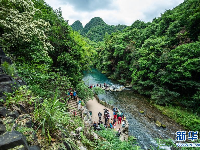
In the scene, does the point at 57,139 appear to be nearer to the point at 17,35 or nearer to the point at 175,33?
the point at 17,35

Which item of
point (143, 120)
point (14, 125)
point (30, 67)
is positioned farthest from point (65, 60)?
point (143, 120)

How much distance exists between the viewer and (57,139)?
2471 mm

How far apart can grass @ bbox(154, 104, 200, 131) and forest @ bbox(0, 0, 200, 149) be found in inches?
34.9

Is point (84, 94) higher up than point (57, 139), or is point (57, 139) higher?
point (57, 139)

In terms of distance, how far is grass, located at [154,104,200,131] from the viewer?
1197 cm

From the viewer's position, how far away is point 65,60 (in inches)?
422

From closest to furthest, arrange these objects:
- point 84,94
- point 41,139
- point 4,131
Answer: point 4,131
point 41,139
point 84,94

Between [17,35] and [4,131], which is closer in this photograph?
[4,131]

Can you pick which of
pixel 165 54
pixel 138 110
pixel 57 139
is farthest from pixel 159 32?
pixel 57 139

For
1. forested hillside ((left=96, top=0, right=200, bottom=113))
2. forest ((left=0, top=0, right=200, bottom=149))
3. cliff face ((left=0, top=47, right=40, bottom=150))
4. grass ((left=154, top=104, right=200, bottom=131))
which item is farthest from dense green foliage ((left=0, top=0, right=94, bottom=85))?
forested hillside ((left=96, top=0, right=200, bottom=113))

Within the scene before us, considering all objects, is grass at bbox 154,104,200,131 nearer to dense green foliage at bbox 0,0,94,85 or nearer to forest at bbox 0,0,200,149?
forest at bbox 0,0,200,149

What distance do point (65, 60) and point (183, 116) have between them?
14412 millimetres

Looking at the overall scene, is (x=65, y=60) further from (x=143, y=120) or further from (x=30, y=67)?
(x=143, y=120)

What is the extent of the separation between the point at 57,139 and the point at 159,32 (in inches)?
997
